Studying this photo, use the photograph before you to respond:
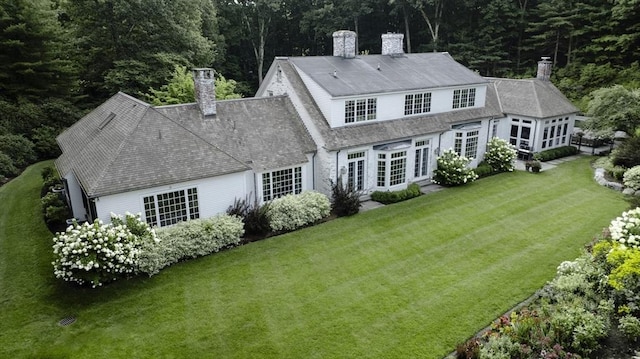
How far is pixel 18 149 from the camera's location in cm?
2794

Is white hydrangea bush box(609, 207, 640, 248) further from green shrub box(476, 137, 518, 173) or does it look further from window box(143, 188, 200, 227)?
window box(143, 188, 200, 227)

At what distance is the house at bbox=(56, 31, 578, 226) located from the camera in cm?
1680

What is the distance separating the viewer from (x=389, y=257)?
54.1ft

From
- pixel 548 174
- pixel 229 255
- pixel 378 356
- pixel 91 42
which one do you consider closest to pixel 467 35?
pixel 548 174

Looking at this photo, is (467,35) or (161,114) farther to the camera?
(467,35)

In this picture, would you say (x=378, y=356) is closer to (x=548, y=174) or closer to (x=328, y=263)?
A: (x=328, y=263)

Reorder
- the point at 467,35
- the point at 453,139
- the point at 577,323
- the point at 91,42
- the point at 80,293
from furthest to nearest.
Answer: the point at 467,35 → the point at 91,42 → the point at 453,139 → the point at 80,293 → the point at 577,323

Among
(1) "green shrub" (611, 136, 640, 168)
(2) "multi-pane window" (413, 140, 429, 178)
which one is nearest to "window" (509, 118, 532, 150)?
(1) "green shrub" (611, 136, 640, 168)

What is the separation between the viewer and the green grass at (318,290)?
457 inches

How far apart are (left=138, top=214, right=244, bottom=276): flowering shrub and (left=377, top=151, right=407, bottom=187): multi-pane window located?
8.84 metres

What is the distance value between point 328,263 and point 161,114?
9688mm

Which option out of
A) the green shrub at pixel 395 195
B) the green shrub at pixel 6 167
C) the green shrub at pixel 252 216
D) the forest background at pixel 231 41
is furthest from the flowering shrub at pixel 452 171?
the green shrub at pixel 6 167

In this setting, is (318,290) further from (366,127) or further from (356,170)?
(366,127)

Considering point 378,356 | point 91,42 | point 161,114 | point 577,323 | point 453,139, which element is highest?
point 91,42
